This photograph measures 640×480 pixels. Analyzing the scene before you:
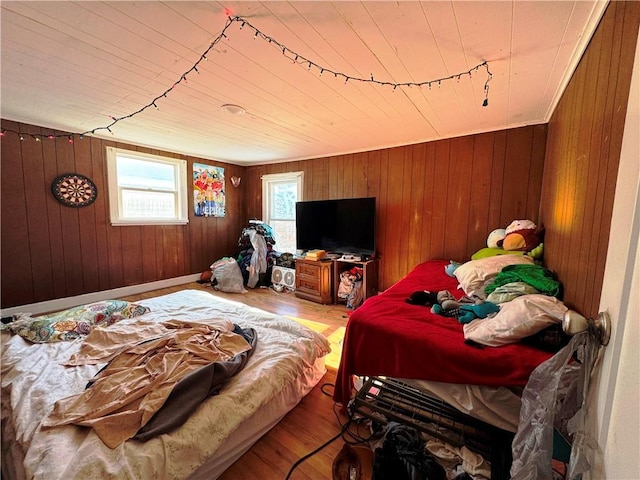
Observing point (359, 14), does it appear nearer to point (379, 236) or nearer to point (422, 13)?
point (422, 13)

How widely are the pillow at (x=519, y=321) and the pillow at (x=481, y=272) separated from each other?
0.60 m

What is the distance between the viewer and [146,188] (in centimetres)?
396

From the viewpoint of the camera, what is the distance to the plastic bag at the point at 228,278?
4.20 meters

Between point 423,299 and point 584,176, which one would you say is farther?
point 423,299

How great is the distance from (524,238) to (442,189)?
1123 millimetres

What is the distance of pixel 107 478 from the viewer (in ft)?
2.94

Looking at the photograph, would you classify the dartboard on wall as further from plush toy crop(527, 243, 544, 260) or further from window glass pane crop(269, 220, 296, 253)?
plush toy crop(527, 243, 544, 260)

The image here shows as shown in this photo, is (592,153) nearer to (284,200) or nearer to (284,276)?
(284,276)

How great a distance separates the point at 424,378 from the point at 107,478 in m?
1.30

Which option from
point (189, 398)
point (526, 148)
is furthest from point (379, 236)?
point (189, 398)

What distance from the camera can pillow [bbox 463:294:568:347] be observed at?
1136mm

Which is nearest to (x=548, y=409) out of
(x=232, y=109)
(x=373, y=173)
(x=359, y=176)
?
(x=232, y=109)

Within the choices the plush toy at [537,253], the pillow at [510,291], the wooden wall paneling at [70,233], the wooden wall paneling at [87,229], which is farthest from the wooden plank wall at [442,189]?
the wooden wall paneling at [70,233]

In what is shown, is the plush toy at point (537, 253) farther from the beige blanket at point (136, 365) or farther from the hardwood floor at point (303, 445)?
the beige blanket at point (136, 365)
